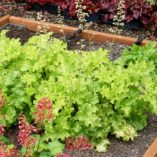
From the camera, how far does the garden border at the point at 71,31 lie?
6.56 m

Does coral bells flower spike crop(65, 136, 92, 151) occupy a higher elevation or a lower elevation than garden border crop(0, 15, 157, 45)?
higher

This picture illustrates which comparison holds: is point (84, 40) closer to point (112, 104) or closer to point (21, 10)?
point (21, 10)

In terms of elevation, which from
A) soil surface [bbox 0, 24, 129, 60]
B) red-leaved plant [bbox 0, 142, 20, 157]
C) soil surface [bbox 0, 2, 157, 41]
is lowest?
soil surface [bbox 0, 2, 157, 41]

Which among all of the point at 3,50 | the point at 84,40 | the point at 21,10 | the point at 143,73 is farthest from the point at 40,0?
the point at 143,73

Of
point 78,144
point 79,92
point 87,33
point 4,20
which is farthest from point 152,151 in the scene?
point 4,20

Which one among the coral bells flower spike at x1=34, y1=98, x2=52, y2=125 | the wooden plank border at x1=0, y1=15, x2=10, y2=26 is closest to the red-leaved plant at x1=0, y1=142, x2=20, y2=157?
the coral bells flower spike at x1=34, y1=98, x2=52, y2=125

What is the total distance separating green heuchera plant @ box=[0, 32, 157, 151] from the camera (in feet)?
14.4

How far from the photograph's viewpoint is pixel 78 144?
434cm

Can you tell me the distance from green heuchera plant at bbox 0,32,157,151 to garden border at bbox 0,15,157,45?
1598 mm

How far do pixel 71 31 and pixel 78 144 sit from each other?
2745 mm

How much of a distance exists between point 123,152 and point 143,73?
2.27ft

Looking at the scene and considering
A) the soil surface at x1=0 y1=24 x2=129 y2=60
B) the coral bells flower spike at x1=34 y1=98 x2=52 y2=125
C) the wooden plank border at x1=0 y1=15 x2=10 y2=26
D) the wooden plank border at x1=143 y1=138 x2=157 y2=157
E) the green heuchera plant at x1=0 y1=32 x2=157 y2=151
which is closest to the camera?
the coral bells flower spike at x1=34 y1=98 x2=52 y2=125

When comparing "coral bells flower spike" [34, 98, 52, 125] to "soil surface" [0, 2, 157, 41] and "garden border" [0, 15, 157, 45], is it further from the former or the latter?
"soil surface" [0, 2, 157, 41]

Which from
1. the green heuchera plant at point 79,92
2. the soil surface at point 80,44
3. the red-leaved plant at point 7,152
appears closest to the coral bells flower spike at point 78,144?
the green heuchera plant at point 79,92
